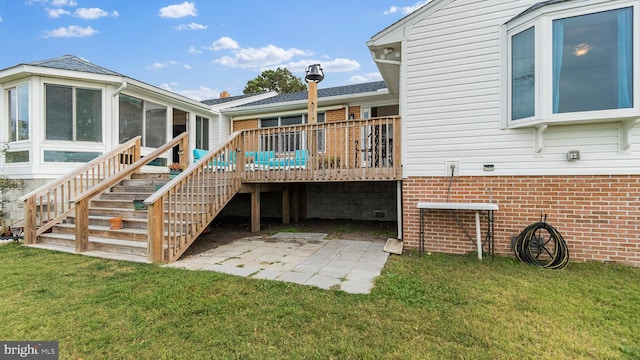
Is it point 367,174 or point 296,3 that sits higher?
point 296,3

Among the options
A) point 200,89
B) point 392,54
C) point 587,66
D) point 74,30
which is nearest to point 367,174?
point 392,54

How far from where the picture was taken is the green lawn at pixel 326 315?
223 centimetres

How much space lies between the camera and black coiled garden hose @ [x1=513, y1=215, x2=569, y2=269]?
4.25 m

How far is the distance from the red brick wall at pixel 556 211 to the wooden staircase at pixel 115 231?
15.9 feet

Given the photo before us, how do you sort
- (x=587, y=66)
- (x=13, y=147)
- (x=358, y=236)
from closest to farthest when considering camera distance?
(x=587, y=66) → (x=358, y=236) → (x=13, y=147)

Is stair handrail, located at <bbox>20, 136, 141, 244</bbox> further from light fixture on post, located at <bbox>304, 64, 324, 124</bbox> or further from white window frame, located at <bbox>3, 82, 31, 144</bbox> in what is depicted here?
light fixture on post, located at <bbox>304, 64, 324, 124</bbox>

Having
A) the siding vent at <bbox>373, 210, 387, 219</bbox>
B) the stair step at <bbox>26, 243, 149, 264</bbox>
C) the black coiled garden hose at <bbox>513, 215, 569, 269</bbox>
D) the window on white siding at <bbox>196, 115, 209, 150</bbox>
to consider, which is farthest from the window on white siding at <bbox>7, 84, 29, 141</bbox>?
the black coiled garden hose at <bbox>513, 215, 569, 269</bbox>

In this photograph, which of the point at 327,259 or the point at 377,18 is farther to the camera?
the point at 377,18

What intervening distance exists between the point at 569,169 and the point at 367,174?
3110 mm

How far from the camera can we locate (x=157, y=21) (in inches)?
504

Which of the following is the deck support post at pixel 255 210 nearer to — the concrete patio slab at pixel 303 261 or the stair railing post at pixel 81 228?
the concrete patio slab at pixel 303 261

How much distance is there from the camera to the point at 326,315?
274 cm

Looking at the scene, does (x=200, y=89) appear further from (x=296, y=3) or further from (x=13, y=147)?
(x=13, y=147)

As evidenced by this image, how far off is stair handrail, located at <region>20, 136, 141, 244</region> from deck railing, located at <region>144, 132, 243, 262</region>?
235 cm
